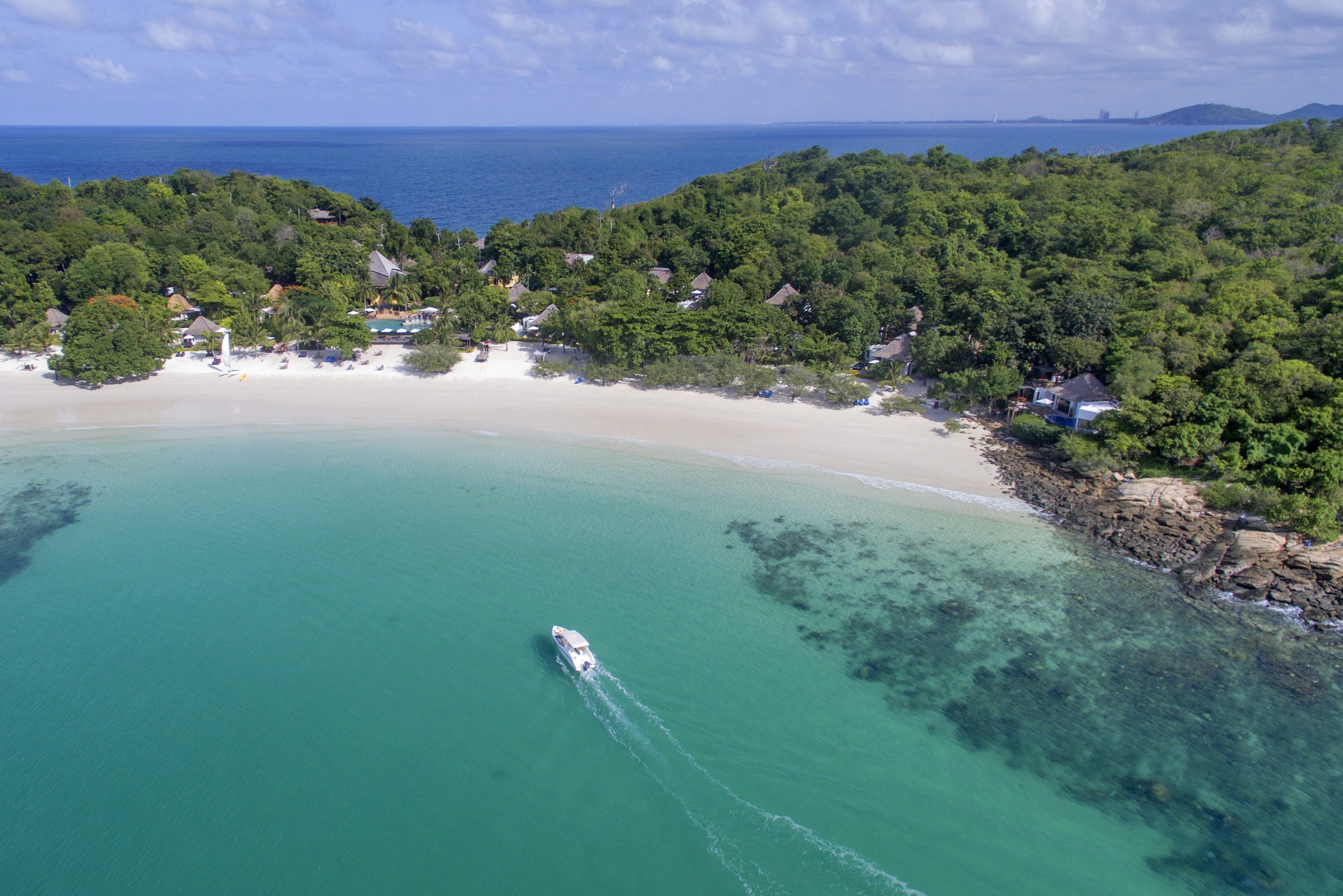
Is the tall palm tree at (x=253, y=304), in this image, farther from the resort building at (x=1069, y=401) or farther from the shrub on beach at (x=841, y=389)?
the resort building at (x=1069, y=401)

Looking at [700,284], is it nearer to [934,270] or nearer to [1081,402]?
[934,270]


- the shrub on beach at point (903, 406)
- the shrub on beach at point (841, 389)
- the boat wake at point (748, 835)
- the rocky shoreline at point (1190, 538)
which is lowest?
the boat wake at point (748, 835)

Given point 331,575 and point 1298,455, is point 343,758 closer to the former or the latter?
point 331,575

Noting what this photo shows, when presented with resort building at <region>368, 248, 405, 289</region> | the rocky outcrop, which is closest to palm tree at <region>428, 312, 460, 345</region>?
resort building at <region>368, 248, 405, 289</region>

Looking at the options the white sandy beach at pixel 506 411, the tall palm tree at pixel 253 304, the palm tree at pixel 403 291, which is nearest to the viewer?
the white sandy beach at pixel 506 411

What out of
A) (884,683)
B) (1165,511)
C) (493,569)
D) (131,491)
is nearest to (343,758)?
(493,569)

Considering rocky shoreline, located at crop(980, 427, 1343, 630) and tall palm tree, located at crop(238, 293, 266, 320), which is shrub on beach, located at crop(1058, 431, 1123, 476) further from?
tall palm tree, located at crop(238, 293, 266, 320)

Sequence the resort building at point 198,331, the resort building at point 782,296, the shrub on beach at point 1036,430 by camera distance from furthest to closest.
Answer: the resort building at point 782,296 < the resort building at point 198,331 < the shrub on beach at point 1036,430

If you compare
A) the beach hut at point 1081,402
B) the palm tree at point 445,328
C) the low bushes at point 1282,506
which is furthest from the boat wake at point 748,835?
the palm tree at point 445,328
